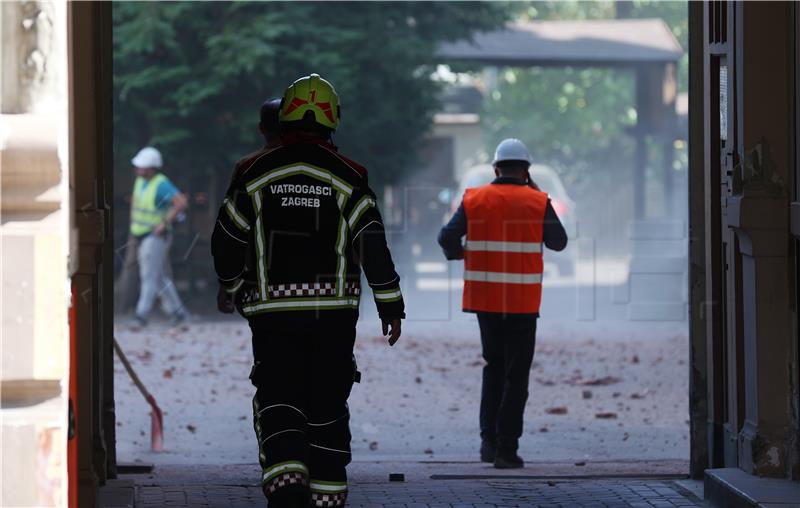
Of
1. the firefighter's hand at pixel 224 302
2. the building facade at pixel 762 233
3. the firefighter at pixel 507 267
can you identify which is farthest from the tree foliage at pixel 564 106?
the firefighter's hand at pixel 224 302

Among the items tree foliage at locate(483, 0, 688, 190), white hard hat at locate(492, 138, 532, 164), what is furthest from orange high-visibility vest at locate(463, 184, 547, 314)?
tree foliage at locate(483, 0, 688, 190)

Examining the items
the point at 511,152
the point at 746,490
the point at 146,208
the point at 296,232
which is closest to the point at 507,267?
the point at 511,152

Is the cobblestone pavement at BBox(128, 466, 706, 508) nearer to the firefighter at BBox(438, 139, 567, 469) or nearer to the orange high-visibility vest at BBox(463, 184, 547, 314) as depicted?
the firefighter at BBox(438, 139, 567, 469)

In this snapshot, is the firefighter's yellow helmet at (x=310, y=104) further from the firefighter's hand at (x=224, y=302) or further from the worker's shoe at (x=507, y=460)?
the worker's shoe at (x=507, y=460)

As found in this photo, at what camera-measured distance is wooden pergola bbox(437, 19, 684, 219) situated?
40062mm

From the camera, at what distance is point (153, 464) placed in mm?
9492

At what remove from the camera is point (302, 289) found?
6160 mm

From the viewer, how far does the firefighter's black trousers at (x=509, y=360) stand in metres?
9.43

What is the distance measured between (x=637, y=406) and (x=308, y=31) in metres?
9.33

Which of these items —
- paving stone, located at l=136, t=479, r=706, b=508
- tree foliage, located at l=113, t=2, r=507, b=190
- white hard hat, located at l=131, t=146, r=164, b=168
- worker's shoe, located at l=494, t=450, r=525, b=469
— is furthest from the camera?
tree foliage, located at l=113, t=2, r=507, b=190

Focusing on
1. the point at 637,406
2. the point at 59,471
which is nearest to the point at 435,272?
the point at 637,406

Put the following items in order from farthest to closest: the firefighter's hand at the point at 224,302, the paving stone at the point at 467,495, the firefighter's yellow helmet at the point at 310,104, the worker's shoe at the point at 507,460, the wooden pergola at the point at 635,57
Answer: the wooden pergola at the point at 635,57
the worker's shoe at the point at 507,460
the paving stone at the point at 467,495
the firefighter's hand at the point at 224,302
the firefighter's yellow helmet at the point at 310,104

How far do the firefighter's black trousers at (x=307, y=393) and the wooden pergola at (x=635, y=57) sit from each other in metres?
31.0

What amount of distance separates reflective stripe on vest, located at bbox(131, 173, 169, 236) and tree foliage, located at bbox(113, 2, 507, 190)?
77.7 inches
